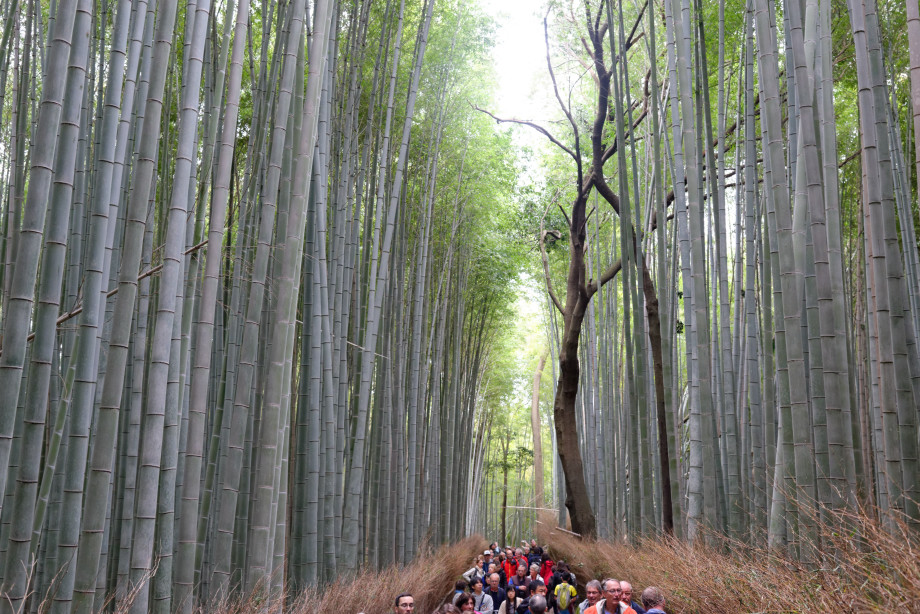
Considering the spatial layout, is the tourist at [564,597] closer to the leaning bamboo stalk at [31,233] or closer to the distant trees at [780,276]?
the distant trees at [780,276]

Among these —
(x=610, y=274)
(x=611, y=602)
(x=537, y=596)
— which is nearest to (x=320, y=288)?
(x=537, y=596)

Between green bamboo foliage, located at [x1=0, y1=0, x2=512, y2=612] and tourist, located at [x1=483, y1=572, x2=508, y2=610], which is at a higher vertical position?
green bamboo foliage, located at [x1=0, y1=0, x2=512, y2=612]

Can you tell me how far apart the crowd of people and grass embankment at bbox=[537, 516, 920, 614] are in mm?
184

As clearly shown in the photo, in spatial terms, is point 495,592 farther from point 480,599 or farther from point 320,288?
point 320,288

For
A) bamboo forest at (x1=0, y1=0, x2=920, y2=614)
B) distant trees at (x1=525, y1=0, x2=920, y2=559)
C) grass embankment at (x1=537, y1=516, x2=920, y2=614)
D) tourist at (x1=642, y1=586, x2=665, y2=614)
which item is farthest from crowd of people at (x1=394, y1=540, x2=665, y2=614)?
distant trees at (x1=525, y1=0, x2=920, y2=559)

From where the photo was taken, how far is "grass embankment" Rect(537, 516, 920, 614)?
1.75 metres

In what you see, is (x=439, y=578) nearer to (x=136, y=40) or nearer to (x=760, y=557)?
(x=760, y=557)

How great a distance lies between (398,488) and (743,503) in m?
3.62

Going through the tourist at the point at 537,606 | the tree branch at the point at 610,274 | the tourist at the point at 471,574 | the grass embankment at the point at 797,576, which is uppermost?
the tree branch at the point at 610,274

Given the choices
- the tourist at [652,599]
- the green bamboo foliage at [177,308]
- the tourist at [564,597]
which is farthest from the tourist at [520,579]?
the tourist at [652,599]

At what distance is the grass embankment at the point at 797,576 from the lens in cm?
175

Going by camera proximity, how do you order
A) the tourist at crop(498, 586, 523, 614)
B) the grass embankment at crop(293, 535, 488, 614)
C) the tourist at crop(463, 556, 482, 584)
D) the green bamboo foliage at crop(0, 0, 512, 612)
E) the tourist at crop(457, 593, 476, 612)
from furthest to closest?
the tourist at crop(498, 586, 523, 614) < the tourist at crop(463, 556, 482, 584) < the tourist at crop(457, 593, 476, 612) < the grass embankment at crop(293, 535, 488, 614) < the green bamboo foliage at crop(0, 0, 512, 612)

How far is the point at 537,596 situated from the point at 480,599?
3.26ft

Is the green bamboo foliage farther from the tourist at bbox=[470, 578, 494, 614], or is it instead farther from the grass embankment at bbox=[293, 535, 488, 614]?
the tourist at bbox=[470, 578, 494, 614]
